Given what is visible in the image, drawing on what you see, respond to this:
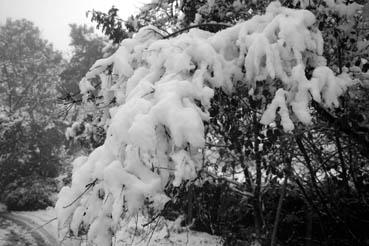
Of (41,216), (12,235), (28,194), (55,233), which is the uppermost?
(28,194)

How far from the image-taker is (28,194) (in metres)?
15.2

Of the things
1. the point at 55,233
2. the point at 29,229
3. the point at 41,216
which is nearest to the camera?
the point at 29,229

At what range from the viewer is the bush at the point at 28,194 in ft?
49.3

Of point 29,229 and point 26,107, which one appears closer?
point 29,229

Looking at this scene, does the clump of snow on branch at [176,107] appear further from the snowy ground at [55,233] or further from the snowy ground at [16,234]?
the snowy ground at [16,234]

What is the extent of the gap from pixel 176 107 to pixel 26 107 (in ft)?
65.4

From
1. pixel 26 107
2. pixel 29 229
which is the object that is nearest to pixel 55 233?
pixel 29 229

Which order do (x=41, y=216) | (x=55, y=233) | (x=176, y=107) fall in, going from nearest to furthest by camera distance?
(x=176, y=107)
(x=55, y=233)
(x=41, y=216)

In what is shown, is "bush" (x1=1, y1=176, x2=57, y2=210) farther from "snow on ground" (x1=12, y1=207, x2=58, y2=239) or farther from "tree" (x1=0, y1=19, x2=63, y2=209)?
"snow on ground" (x1=12, y1=207, x2=58, y2=239)

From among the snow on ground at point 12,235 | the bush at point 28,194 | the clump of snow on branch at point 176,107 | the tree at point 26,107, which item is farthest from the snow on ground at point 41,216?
the clump of snow on branch at point 176,107

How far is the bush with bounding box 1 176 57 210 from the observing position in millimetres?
15023

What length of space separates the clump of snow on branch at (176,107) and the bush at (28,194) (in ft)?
49.7

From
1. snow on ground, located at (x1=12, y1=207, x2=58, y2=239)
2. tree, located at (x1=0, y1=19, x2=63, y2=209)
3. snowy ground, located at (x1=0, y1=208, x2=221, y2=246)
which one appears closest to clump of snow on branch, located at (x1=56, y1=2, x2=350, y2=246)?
snowy ground, located at (x1=0, y1=208, x2=221, y2=246)

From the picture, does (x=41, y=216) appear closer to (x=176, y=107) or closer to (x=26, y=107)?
(x=26, y=107)
